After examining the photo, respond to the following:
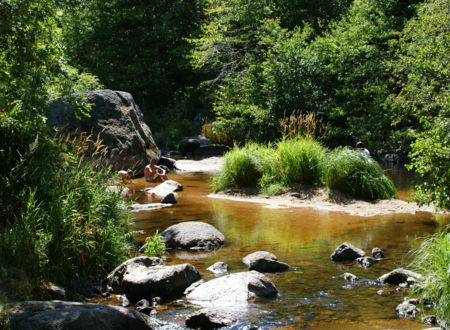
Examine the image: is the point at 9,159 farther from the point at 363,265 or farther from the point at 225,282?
the point at 363,265

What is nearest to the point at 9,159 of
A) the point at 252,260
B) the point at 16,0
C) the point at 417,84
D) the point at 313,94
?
the point at 16,0

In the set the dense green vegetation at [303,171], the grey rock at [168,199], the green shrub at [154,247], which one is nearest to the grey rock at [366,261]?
the green shrub at [154,247]

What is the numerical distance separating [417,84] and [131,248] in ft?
34.5

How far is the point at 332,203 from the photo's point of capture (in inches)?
512

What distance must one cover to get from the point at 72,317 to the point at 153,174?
A: 40.7 ft

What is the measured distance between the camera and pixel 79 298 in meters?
6.93

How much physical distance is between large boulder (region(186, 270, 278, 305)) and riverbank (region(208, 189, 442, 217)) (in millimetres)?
5464

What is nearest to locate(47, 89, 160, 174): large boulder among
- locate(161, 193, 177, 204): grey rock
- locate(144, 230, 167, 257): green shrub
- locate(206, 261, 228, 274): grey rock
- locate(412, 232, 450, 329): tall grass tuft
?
locate(161, 193, 177, 204): grey rock

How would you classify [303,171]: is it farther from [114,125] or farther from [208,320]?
[208,320]

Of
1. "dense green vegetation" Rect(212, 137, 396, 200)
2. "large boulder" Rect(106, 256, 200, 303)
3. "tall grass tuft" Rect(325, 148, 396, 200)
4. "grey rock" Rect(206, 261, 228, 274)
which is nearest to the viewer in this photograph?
"large boulder" Rect(106, 256, 200, 303)

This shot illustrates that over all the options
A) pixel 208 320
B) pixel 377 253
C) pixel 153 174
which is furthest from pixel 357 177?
pixel 208 320

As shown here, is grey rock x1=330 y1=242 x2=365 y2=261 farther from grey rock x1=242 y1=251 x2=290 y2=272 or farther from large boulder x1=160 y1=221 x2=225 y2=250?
large boulder x1=160 y1=221 x2=225 y2=250

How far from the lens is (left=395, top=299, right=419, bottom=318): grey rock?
6.16 meters

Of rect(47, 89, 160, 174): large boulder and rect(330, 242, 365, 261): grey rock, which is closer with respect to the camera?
rect(330, 242, 365, 261): grey rock
